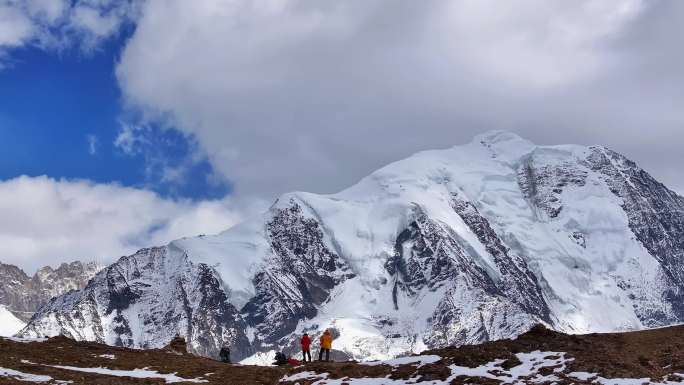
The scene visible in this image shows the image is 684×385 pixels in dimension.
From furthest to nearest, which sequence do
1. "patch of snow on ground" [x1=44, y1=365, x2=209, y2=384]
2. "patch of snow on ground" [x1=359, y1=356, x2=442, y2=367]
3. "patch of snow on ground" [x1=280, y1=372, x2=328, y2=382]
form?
1. "patch of snow on ground" [x1=44, y1=365, x2=209, y2=384]
2. "patch of snow on ground" [x1=359, y1=356, x2=442, y2=367]
3. "patch of snow on ground" [x1=280, y1=372, x2=328, y2=382]

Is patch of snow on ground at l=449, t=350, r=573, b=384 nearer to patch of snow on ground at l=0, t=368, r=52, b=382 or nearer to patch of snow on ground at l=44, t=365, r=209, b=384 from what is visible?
patch of snow on ground at l=44, t=365, r=209, b=384

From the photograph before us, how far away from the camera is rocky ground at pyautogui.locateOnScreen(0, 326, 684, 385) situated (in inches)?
2218

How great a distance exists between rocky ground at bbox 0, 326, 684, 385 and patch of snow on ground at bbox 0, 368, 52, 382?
61 mm

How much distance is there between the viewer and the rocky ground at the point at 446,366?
185 ft

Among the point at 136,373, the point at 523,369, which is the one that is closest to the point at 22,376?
the point at 136,373

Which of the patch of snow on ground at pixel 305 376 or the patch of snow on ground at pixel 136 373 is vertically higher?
the patch of snow on ground at pixel 136 373

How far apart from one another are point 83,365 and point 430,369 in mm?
24130

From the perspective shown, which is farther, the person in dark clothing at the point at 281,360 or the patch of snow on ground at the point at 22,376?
the person in dark clothing at the point at 281,360

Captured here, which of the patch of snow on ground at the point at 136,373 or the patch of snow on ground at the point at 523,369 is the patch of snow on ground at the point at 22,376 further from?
the patch of snow on ground at the point at 523,369

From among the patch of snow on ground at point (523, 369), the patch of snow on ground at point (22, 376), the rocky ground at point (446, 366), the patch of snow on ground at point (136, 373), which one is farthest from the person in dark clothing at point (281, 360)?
the patch of snow on ground at point (22, 376)

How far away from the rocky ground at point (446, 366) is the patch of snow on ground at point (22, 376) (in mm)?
61

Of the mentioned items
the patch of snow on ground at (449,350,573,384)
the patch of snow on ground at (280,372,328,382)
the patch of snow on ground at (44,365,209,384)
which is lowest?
the patch of snow on ground at (449,350,573,384)

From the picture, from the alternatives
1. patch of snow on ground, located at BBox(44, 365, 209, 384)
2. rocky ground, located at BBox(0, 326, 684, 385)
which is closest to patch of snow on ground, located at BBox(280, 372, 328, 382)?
rocky ground, located at BBox(0, 326, 684, 385)

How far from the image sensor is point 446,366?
60375 mm
